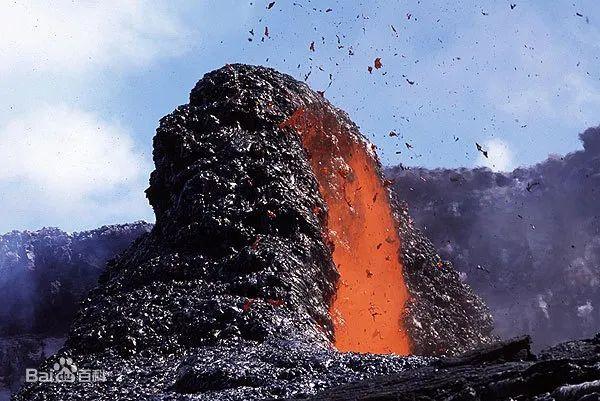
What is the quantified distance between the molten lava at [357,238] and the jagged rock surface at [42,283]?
2521 cm

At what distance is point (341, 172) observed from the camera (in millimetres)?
23922

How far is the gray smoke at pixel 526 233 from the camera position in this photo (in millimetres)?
56062

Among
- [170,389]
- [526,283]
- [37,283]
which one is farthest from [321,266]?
[526,283]

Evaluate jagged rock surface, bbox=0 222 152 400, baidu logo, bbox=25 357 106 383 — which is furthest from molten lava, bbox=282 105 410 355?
jagged rock surface, bbox=0 222 152 400

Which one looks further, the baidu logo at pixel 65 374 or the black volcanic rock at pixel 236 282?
the baidu logo at pixel 65 374

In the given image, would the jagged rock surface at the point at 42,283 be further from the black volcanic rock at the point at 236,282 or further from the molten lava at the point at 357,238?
the black volcanic rock at the point at 236,282

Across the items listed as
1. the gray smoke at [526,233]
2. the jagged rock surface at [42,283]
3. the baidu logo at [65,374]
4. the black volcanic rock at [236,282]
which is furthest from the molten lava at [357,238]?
the gray smoke at [526,233]

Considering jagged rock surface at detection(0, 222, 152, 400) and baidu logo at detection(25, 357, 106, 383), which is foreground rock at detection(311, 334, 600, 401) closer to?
baidu logo at detection(25, 357, 106, 383)

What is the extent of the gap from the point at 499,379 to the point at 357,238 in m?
13.2

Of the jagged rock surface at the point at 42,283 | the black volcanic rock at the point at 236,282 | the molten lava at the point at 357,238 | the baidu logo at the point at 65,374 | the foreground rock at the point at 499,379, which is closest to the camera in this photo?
the foreground rock at the point at 499,379

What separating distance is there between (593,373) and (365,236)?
47.4 ft

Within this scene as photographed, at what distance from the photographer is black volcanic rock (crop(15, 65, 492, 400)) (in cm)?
1380

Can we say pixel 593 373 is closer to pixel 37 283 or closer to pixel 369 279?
pixel 369 279

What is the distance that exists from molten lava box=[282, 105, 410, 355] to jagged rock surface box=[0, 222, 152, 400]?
25.2 metres
